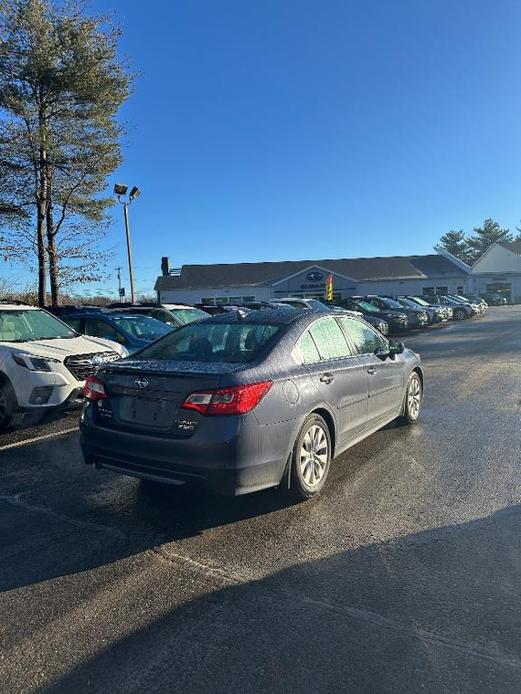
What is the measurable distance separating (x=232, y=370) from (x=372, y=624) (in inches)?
73.3

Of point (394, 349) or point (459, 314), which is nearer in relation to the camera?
point (394, 349)

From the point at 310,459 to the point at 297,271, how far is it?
163 ft

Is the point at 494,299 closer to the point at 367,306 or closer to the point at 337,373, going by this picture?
the point at 367,306

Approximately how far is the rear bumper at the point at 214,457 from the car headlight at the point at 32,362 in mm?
3137

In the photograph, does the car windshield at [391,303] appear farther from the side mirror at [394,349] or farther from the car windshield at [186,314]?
the side mirror at [394,349]

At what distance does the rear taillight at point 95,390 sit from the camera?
4297 mm

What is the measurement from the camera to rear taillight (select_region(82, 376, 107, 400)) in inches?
169

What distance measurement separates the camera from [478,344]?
674 inches

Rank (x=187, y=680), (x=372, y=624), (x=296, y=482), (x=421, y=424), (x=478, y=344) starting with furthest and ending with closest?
(x=478, y=344), (x=421, y=424), (x=296, y=482), (x=372, y=624), (x=187, y=680)

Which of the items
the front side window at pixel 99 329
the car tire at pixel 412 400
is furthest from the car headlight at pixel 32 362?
the car tire at pixel 412 400

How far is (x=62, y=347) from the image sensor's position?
7410 millimetres

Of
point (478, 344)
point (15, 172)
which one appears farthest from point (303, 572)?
point (15, 172)

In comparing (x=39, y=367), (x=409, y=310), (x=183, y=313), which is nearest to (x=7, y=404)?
(x=39, y=367)

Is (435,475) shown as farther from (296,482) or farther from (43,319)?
(43,319)
